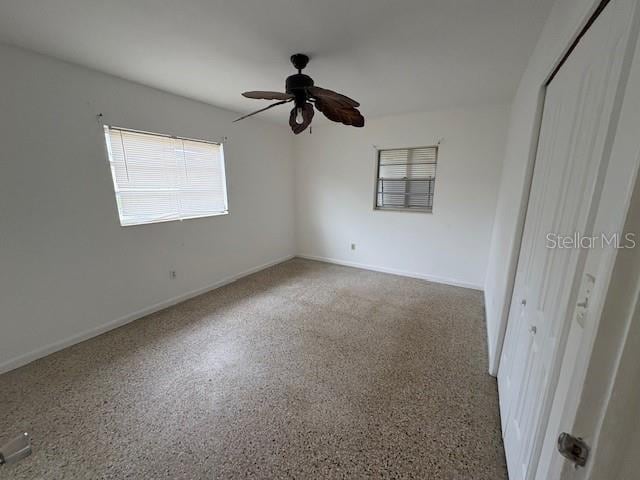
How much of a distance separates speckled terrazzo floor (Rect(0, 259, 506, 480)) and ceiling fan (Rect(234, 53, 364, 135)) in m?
1.96

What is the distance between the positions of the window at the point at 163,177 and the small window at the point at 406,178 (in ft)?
7.92

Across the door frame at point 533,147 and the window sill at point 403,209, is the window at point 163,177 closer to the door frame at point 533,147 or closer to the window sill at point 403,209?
the window sill at point 403,209

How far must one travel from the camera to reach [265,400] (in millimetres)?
1749

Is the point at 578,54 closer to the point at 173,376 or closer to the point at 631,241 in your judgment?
the point at 631,241

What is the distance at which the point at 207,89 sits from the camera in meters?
2.73

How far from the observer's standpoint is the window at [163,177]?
2.55 m

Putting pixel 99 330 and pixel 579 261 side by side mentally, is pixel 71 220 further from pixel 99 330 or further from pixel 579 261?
pixel 579 261

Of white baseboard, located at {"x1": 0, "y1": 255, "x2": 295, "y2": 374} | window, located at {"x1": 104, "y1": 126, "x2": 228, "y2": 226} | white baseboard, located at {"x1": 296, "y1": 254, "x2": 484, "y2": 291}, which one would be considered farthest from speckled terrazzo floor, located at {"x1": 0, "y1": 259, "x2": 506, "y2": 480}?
window, located at {"x1": 104, "y1": 126, "x2": 228, "y2": 226}

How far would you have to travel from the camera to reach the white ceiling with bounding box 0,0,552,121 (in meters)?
1.49

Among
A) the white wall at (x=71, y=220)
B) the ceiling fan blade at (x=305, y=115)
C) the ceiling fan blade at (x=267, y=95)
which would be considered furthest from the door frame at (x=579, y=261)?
the white wall at (x=71, y=220)

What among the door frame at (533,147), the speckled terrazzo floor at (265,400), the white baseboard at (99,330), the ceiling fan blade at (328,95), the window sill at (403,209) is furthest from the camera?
the window sill at (403,209)

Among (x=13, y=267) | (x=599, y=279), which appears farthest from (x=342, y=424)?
(x=13, y=267)

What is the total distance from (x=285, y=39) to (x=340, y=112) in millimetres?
613

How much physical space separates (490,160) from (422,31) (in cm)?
219
